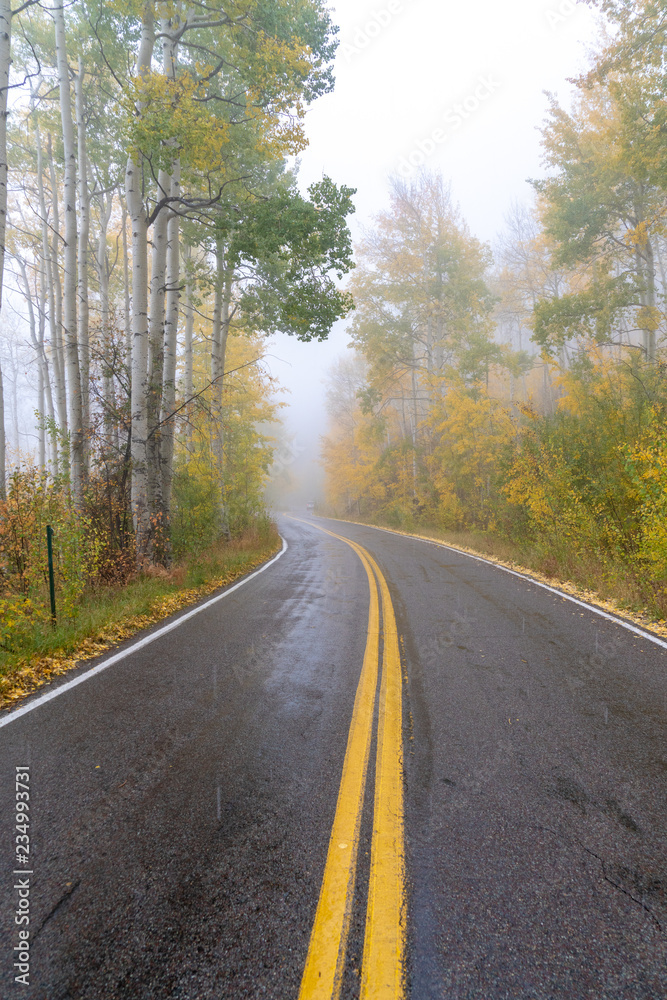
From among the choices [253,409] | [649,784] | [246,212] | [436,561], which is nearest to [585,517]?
[436,561]

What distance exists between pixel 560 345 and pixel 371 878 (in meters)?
16.8

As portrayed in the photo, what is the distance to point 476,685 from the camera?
4098 mm

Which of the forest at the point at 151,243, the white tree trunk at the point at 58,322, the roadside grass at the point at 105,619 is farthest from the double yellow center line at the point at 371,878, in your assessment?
the white tree trunk at the point at 58,322

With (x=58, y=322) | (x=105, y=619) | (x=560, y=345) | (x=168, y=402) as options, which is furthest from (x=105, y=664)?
(x=560, y=345)

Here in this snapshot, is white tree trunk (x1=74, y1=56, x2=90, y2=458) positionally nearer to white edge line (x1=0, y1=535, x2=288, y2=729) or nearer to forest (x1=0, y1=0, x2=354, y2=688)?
forest (x1=0, y1=0, x2=354, y2=688)

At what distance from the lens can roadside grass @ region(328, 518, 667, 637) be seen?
6418mm

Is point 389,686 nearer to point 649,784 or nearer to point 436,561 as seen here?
point 649,784

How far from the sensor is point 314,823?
236cm

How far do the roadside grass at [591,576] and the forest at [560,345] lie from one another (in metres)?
0.05

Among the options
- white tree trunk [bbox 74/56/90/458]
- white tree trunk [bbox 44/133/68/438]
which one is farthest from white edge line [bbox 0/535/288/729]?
white tree trunk [bbox 44/133/68/438]

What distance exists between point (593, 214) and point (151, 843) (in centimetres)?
1841

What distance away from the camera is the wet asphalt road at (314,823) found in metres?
1.62

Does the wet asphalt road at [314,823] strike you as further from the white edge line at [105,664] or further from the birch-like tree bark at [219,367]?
the birch-like tree bark at [219,367]

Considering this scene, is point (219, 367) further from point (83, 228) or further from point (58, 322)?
point (58, 322)
